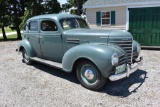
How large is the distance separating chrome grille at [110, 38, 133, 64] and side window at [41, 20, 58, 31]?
2093 mm

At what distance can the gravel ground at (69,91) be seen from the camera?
4129mm

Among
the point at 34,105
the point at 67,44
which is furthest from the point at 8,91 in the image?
the point at 67,44

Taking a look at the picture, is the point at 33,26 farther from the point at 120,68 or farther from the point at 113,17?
the point at 113,17

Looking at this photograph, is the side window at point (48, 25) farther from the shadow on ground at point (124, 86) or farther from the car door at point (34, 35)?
the shadow on ground at point (124, 86)

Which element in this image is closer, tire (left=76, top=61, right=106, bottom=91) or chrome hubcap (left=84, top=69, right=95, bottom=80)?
tire (left=76, top=61, right=106, bottom=91)

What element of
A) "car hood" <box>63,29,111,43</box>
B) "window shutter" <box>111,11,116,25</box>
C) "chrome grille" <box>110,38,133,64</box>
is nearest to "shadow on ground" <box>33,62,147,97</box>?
"chrome grille" <box>110,38,133,64</box>

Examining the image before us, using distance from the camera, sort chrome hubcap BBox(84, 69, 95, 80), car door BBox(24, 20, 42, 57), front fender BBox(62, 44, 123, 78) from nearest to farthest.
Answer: front fender BBox(62, 44, 123, 78), chrome hubcap BBox(84, 69, 95, 80), car door BBox(24, 20, 42, 57)

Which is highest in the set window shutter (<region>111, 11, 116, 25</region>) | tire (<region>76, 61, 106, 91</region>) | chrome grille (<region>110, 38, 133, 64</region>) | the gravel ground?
window shutter (<region>111, 11, 116, 25</region>)

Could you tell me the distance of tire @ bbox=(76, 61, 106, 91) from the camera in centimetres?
457

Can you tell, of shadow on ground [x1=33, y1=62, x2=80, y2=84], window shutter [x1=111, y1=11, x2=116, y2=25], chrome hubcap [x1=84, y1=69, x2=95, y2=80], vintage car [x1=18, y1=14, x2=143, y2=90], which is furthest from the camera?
window shutter [x1=111, y1=11, x2=116, y2=25]

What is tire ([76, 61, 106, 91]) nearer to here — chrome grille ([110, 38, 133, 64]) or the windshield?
chrome grille ([110, 38, 133, 64])

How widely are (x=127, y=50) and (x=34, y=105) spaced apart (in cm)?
287

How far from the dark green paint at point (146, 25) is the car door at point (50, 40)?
6.22 meters

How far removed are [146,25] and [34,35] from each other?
6.58m
